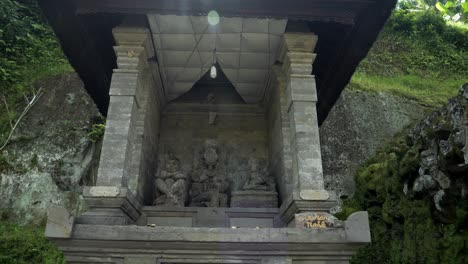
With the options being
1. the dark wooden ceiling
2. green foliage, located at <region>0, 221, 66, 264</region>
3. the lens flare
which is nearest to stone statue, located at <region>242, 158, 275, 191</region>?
the dark wooden ceiling

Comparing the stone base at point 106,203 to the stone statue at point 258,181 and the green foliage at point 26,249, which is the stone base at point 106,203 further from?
the green foliage at point 26,249

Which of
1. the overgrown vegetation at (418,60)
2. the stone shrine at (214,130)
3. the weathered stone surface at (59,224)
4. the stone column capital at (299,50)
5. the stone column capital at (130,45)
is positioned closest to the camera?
the weathered stone surface at (59,224)

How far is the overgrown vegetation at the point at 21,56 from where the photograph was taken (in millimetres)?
15120

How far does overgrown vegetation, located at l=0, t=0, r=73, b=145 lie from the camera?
1512cm

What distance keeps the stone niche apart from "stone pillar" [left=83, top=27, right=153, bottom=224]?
1.18 metres

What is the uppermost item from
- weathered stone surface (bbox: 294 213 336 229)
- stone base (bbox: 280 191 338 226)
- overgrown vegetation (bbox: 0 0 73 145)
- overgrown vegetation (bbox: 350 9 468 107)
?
overgrown vegetation (bbox: 350 9 468 107)

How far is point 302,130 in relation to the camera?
6.19m

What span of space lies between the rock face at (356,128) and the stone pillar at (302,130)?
330 inches

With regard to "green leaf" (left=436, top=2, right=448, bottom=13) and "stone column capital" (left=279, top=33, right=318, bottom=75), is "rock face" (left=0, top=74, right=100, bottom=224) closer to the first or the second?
"stone column capital" (left=279, top=33, right=318, bottom=75)

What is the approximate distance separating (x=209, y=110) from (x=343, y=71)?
9.76 ft

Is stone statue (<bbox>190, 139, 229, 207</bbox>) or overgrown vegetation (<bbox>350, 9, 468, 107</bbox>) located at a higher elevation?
overgrown vegetation (<bbox>350, 9, 468, 107</bbox>)

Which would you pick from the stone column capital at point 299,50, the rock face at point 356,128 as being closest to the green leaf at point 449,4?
the rock face at point 356,128

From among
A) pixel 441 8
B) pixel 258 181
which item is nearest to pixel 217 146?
pixel 258 181

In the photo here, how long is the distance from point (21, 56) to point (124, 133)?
505 inches
